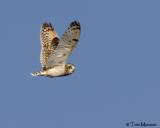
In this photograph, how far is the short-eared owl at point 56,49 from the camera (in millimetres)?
25109

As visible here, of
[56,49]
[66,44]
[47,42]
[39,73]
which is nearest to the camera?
[66,44]

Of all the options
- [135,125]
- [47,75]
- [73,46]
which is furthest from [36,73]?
[135,125]

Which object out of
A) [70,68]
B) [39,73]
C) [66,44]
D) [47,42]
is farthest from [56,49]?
[47,42]

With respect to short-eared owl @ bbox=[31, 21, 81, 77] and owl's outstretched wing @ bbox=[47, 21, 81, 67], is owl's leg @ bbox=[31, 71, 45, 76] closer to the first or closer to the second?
short-eared owl @ bbox=[31, 21, 81, 77]

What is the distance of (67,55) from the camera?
26031 millimetres

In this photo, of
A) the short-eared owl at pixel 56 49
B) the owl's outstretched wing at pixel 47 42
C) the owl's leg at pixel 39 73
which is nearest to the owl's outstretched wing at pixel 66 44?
the short-eared owl at pixel 56 49

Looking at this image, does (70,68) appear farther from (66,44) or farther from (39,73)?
(66,44)

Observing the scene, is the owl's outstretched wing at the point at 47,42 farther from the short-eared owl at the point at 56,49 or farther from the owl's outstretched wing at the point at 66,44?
the owl's outstretched wing at the point at 66,44

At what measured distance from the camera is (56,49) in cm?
2597

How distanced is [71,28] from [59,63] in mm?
2086

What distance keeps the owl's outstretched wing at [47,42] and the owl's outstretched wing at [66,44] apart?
2.50 ft

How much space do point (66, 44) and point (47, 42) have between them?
311cm

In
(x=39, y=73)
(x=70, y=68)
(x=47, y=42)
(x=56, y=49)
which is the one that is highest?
(x=47, y=42)

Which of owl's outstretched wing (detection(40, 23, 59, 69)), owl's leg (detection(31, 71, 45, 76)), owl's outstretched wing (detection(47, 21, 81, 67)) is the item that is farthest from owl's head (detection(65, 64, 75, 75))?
owl's leg (detection(31, 71, 45, 76))
